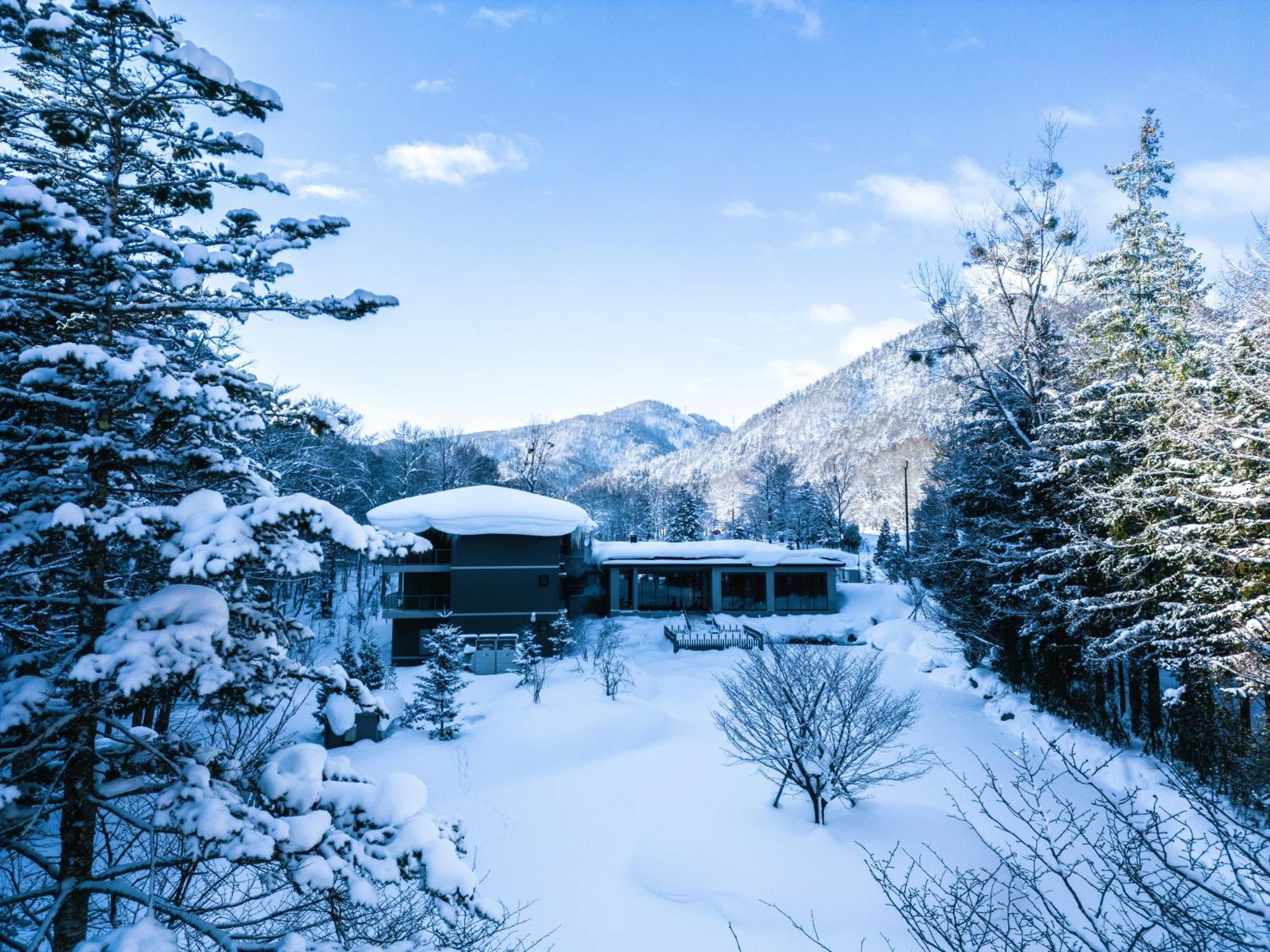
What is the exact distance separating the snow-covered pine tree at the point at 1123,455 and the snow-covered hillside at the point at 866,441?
4.51m

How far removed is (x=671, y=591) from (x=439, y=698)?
2144 centimetres

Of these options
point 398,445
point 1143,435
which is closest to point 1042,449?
point 1143,435

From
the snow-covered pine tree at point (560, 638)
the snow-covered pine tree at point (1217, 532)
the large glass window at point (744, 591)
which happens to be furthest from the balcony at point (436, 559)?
the snow-covered pine tree at point (1217, 532)

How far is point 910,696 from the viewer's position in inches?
490

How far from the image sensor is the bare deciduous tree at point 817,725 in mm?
11305

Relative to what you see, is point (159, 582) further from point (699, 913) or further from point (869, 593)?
point (869, 593)

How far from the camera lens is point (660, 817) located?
11477 mm

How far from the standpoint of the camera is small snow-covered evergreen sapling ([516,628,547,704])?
18.3 m

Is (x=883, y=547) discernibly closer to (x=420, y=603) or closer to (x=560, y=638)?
(x=560, y=638)

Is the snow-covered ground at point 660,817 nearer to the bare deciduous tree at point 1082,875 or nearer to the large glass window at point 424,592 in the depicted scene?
the bare deciduous tree at point 1082,875

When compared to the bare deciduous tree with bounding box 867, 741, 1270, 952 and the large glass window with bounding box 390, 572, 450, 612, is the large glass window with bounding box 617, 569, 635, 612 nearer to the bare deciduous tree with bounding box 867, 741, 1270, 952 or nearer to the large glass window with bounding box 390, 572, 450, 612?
the large glass window with bounding box 390, 572, 450, 612

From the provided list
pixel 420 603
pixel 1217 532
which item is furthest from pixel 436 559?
pixel 1217 532

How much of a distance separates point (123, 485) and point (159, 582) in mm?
1063

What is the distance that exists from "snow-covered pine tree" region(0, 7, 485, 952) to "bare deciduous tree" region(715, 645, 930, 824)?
866cm
